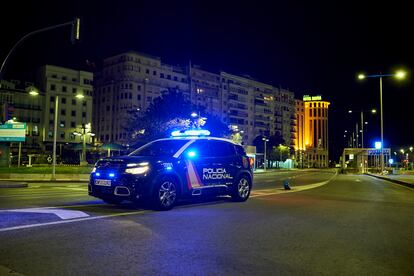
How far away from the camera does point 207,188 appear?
1175 centimetres

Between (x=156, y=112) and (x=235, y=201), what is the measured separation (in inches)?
1596

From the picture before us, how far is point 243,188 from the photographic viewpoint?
1317cm

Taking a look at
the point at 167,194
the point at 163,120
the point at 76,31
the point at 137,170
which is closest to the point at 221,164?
the point at 167,194

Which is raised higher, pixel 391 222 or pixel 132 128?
pixel 132 128

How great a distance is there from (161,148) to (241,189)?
9.37 feet

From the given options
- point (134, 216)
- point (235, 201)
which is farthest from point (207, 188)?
point (134, 216)

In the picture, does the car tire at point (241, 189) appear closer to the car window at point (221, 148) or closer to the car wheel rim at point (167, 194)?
the car window at point (221, 148)

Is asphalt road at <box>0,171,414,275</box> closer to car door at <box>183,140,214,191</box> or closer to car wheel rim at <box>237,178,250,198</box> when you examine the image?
car door at <box>183,140,214,191</box>

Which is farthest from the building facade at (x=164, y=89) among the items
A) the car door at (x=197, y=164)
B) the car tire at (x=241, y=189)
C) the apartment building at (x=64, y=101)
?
the car door at (x=197, y=164)

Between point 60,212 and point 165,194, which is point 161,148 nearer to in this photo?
point 165,194

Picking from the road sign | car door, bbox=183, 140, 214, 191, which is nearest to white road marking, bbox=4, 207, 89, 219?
car door, bbox=183, 140, 214, 191

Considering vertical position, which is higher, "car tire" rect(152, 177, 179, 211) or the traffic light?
the traffic light

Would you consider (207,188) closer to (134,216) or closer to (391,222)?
(134,216)

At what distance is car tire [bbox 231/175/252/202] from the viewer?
12.8 metres
